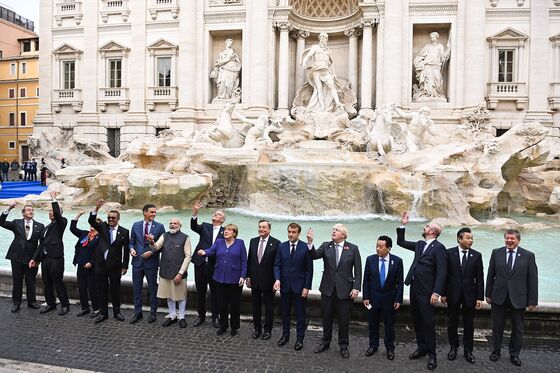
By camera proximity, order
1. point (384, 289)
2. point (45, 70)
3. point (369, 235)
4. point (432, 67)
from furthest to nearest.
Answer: point (45, 70)
point (432, 67)
point (369, 235)
point (384, 289)

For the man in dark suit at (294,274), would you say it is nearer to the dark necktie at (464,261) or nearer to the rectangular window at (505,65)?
the dark necktie at (464,261)

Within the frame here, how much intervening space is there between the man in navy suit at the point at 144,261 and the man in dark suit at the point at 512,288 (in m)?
3.53

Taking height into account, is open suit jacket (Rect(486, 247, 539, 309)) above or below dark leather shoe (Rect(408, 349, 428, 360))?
above

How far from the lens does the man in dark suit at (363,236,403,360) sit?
4.25 metres

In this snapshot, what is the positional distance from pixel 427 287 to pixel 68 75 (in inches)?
989

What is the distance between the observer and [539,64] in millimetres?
20031

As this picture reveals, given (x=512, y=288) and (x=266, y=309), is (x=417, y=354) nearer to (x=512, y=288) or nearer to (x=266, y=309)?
(x=512, y=288)

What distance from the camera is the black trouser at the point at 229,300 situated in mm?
4738

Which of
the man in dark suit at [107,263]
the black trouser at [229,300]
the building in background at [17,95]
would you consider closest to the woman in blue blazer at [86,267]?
the man in dark suit at [107,263]

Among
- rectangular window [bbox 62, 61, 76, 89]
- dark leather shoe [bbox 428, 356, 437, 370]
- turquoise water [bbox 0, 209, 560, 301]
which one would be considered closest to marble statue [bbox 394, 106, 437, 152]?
turquoise water [bbox 0, 209, 560, 301]

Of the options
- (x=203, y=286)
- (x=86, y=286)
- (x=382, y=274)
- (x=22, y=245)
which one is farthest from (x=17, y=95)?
(x=382, y=274)

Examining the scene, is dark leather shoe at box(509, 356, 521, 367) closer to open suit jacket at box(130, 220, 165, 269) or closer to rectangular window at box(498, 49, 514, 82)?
open suit jacket at box(130, 220, 165, 269)

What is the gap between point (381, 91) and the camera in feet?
66.6

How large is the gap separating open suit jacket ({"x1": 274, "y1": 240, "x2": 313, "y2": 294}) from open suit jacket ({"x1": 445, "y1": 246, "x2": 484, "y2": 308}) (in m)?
1.32
